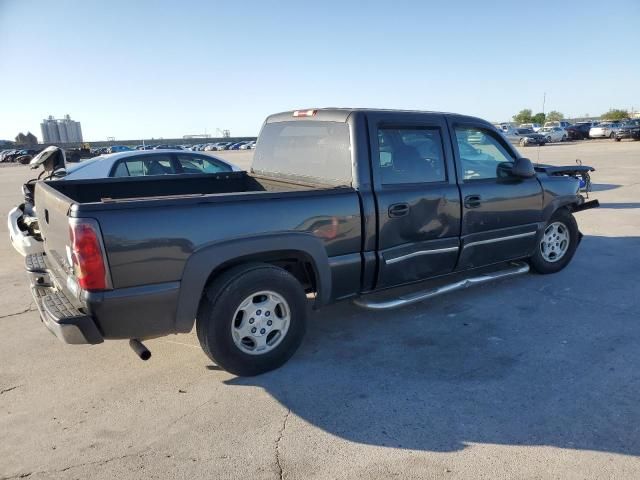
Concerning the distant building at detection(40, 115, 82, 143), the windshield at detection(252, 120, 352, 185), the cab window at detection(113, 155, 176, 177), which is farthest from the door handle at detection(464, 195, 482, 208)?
the distant building at detection(40, 115, 82, 143)

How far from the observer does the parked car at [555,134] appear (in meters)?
43.1

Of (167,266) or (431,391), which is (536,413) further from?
(167,266)

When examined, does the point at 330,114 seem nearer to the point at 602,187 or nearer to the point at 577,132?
the point at 602,187

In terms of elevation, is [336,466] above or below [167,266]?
below

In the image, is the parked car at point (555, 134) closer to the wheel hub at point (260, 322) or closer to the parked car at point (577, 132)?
the parked car at point (577, 132)

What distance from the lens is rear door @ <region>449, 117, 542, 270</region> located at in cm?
471

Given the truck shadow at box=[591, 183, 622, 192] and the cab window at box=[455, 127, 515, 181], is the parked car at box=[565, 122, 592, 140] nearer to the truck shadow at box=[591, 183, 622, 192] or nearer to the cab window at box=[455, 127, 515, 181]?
the truck shadow at box=[591, 183, 622, 192]

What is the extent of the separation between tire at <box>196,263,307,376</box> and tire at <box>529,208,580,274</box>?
3314 millimetres

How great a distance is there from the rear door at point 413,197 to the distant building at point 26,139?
9816cm

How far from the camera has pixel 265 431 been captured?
117 inches

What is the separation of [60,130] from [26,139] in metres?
33.4

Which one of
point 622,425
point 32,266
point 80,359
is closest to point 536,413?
point 622,425

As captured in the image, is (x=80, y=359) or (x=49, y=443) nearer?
(x=49, y=443)

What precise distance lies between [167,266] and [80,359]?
1483mm
